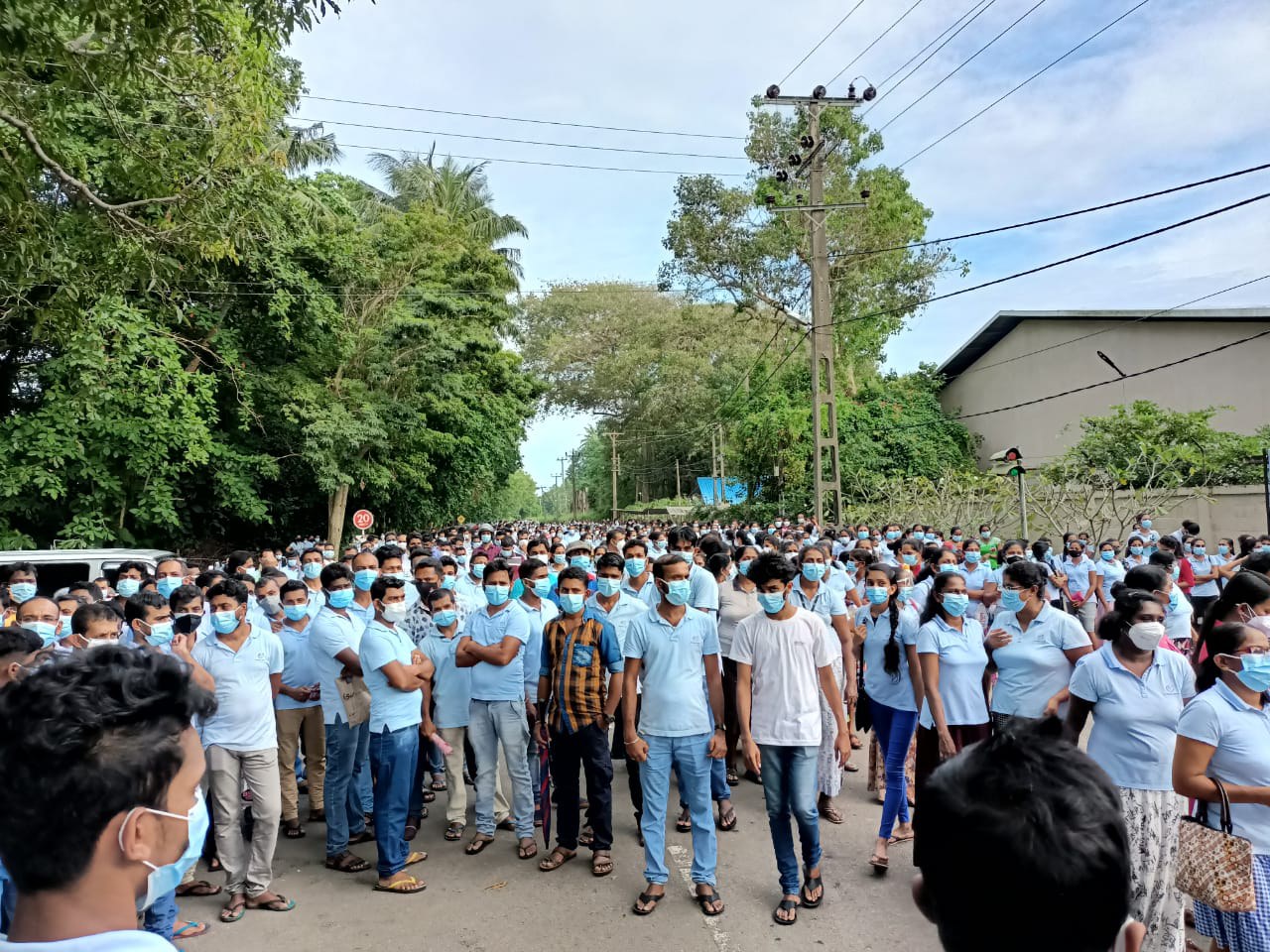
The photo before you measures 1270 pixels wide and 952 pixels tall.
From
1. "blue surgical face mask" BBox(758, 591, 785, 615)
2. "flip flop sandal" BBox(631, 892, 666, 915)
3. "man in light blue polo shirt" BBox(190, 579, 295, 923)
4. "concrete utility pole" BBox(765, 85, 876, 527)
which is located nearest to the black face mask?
"man in light blue polo shirt" BBox(190, 579, 295, 923)

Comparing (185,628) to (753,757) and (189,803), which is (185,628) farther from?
(189,803)

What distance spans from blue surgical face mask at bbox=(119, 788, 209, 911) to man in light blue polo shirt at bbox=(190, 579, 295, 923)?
10.5 ft

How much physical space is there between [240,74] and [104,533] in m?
11.5

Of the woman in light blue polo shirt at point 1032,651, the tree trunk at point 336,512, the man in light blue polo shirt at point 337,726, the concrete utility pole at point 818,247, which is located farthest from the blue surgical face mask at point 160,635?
the tree trunk at point 336,512

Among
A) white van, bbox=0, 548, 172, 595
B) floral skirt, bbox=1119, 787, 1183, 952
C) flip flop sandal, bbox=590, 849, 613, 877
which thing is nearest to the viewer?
floral skirt, bbox=1119, 787, 1183, 952

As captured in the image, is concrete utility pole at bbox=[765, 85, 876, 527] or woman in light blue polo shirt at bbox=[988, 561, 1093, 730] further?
concrete utility pole at bbox=[765, 85, 876, 527]

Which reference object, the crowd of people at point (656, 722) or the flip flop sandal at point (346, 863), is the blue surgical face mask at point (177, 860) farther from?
the flip flop sandal at point (346, 863)

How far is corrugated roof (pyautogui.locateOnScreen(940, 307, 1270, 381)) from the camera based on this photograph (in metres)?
22.1

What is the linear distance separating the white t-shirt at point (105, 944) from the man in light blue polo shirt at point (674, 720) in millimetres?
3547

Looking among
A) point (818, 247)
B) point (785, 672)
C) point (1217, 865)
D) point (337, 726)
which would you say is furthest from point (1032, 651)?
point (818, 247)

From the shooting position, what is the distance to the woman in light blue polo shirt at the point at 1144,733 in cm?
348

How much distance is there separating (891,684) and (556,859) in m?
2.39

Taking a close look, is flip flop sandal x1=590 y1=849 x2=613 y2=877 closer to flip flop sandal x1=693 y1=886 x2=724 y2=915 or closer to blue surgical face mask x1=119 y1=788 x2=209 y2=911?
flip flop sandal x1=693 y1=886 x2=724 y2=915

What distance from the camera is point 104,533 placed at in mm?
15680
